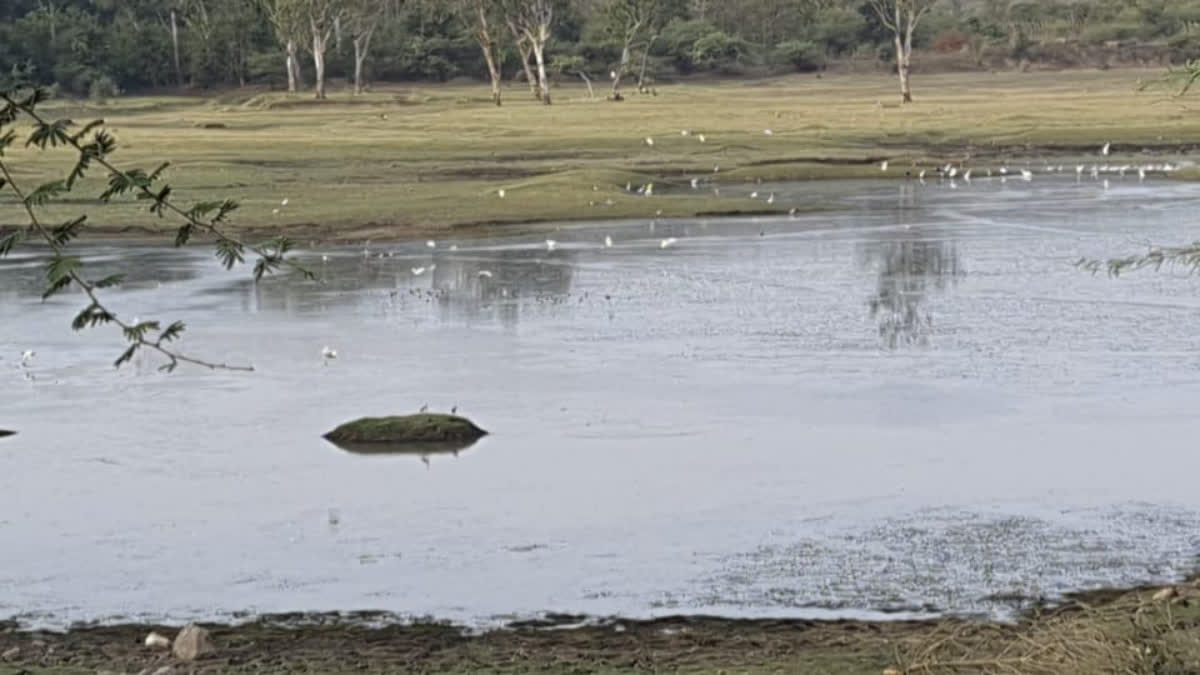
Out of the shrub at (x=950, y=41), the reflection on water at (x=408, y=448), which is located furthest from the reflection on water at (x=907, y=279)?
the shrub at (x=950, y=41)

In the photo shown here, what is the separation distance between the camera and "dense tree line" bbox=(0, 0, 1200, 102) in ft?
287

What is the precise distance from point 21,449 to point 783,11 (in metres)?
98.1

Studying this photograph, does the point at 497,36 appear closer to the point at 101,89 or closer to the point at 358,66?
the point at 358,66

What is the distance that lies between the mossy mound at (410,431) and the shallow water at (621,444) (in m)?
0.27

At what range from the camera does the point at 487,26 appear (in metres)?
91.4

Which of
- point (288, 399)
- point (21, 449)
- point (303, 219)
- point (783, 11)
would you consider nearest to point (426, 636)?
point (21, 449)

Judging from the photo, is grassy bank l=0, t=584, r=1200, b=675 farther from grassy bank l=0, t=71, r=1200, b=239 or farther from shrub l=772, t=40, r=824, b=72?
shrub l=772, t=40, r=824, b=72

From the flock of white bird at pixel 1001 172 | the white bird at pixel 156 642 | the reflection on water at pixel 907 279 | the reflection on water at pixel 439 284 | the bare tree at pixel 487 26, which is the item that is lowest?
the flock of white bird at pixel 1001 172

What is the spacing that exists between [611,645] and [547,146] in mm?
43417

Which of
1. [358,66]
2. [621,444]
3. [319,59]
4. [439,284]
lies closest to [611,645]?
[621,444]

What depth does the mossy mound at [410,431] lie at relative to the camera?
1622 centimetres

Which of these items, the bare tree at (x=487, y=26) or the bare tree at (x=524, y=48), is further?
the bare tree at (x=524, y=48)

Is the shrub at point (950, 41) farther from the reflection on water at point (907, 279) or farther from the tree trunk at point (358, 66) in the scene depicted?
the reflection on water at point (907, 279)

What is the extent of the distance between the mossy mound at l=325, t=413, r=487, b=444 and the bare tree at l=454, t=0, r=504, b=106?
62.7 metres
